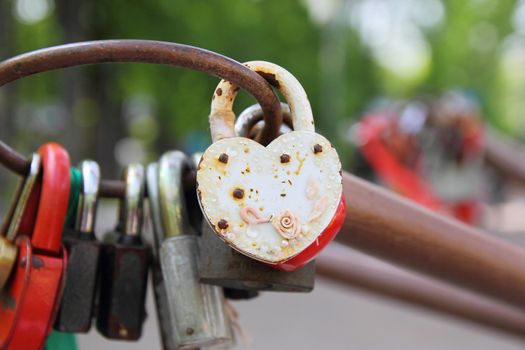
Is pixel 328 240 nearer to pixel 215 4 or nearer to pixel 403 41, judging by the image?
pixel 215 4

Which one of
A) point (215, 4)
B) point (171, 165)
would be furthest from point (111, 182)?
point (215, 4)

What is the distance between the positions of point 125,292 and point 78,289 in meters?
0.03

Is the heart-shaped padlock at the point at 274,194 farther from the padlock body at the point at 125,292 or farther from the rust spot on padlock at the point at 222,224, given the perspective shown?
the padlock body at the point at 125,292

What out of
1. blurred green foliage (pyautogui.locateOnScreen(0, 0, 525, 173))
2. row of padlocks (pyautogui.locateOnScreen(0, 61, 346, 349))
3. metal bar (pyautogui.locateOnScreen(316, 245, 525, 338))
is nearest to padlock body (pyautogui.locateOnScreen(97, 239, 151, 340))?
row of padlocks (pyautogui.locateOnScreen(0, 61, 346, 349))

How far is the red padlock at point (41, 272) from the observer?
408 millimetres

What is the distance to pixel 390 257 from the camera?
0.52 metres

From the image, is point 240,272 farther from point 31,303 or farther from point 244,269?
point 31,303

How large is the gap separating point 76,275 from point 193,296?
8 centimetres

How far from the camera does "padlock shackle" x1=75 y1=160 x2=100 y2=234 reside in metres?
0.48

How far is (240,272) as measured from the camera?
41cm

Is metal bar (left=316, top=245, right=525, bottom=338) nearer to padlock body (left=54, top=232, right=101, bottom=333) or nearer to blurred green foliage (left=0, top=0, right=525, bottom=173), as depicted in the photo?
padlock body (left=54, top=232, right=101, bottom=333)

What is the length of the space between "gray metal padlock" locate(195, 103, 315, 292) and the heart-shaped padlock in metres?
0.02

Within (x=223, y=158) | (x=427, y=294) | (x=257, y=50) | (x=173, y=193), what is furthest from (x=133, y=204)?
(x=257, y=50)

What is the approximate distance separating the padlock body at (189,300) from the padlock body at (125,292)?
25 mm
